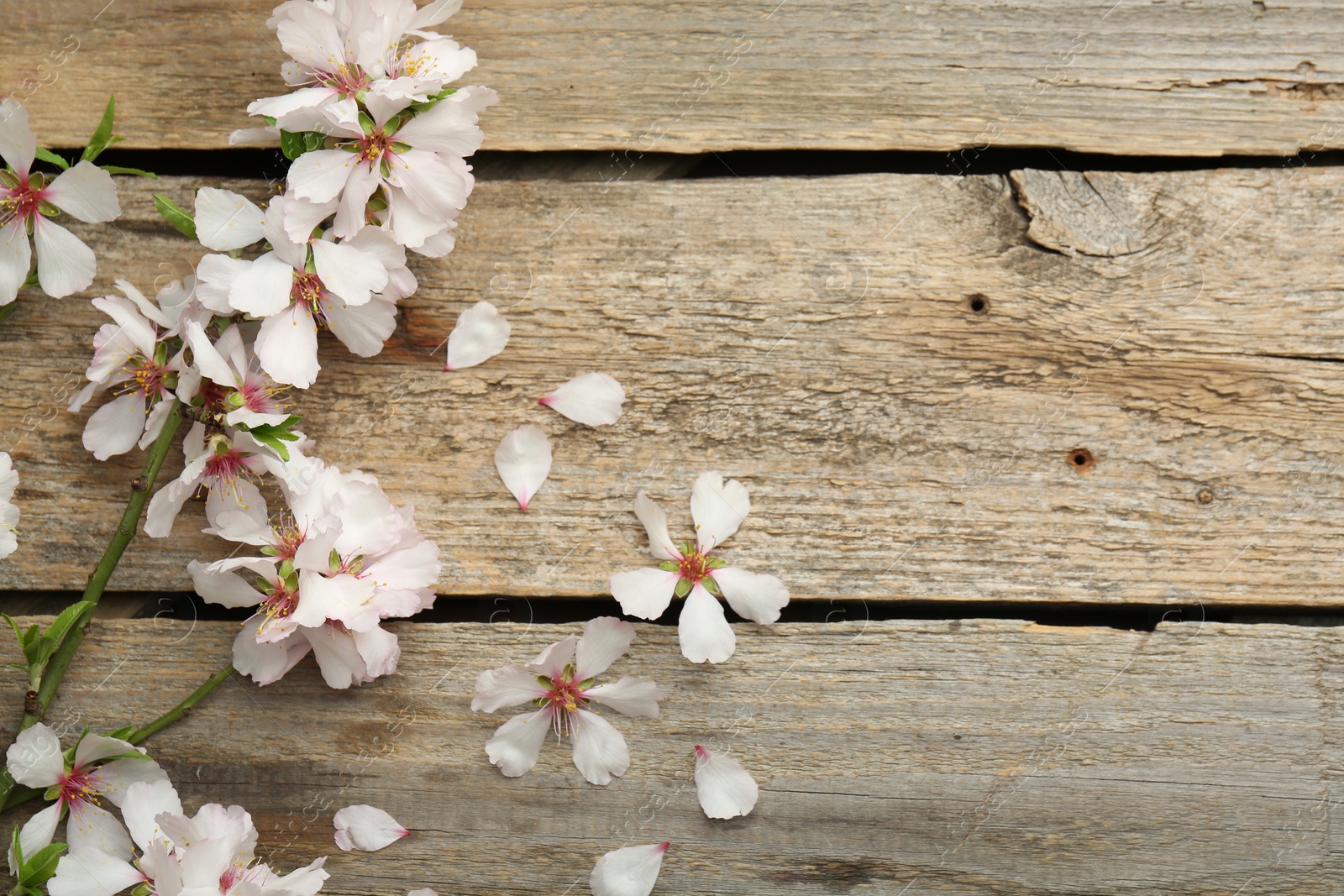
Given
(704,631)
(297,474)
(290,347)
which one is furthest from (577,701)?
(290,347)

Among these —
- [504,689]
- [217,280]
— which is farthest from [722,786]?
[217,280]

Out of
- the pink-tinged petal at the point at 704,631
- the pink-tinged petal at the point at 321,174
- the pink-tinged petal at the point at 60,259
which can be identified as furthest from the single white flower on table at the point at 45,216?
the pink-tinged petal at the point at 704,631

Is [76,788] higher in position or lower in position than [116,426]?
lower

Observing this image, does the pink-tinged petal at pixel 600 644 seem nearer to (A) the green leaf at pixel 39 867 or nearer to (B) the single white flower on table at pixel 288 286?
(B) the single white flower on table at pixel 288 286

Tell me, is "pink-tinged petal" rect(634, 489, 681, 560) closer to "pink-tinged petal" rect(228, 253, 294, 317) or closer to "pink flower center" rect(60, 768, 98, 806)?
"pink-tinged petal" rect(228, 253, 294, 317)

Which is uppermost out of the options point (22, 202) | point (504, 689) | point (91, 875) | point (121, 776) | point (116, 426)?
point (22, 202)

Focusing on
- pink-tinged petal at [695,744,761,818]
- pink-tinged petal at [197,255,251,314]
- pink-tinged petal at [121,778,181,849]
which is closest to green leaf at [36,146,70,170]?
pink-tinged petal at [197,255,251,314]

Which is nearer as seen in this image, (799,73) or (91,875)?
(91,875)

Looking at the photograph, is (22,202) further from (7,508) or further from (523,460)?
(523,460)

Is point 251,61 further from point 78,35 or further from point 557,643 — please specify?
point 557,643
